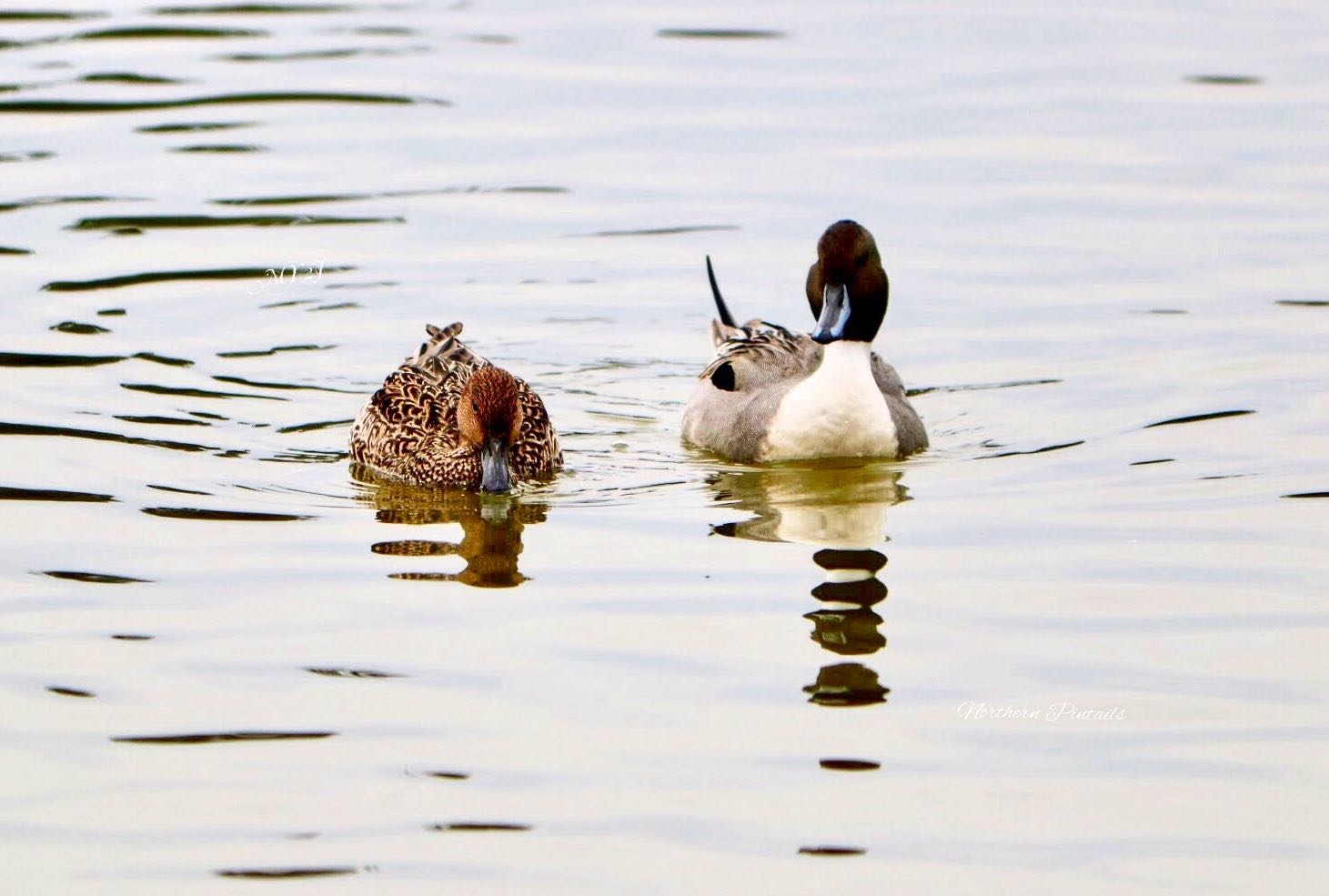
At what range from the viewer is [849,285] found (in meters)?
11.5

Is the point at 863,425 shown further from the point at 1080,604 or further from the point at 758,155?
the point at 758,155

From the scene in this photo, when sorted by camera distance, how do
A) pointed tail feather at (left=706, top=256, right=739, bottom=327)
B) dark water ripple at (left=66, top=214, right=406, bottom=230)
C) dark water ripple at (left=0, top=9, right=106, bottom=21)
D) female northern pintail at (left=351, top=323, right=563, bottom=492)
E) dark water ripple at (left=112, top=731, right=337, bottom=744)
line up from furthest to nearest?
dark water ripple at (left=0, top=9, right=106, bottom=21) → dark water ripple at (left=66, top=214, right=406, bottom=230) → pointed tail feather at (left=706, top=256, right=739, bottom=327) → female northern pintail at (left=351, top=323, right=563, bottom=492) → dark water ripple at (left=112, top=731, right=337, bottom=744)

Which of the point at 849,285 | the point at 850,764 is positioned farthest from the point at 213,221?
the point at 850,764

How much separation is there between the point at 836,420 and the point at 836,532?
138 centimetres

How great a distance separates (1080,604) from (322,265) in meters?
7.21

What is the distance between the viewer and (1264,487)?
10484 mm

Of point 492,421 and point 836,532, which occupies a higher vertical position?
point 492,421

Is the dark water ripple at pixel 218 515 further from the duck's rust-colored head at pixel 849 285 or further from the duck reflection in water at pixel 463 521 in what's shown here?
the duck's rust-colored head at pixel 849 285

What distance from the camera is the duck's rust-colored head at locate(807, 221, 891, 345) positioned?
1131cm

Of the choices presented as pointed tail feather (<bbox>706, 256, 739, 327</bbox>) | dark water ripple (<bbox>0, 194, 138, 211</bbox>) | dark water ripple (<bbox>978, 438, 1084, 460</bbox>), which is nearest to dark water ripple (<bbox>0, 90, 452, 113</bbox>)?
dark water ripple (<bbox>0, 194, 138, 211</bbox>)

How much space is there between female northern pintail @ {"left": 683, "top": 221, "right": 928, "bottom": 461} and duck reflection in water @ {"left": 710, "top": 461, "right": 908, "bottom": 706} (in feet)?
0.47

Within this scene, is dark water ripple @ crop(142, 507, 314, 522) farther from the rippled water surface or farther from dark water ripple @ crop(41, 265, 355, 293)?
dark water ripple @ crop(41, 265, 355, 293)

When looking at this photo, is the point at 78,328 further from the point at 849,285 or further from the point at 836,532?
the point at 836,532

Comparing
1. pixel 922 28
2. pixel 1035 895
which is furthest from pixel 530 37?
pixel 1035 895
